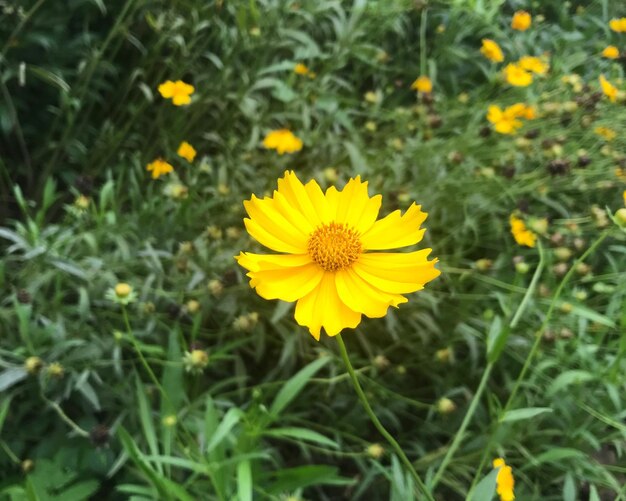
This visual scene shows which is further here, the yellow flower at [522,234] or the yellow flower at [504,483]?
the yellow flower at [522,234]

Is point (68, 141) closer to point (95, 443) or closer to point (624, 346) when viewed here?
point (95, 443)

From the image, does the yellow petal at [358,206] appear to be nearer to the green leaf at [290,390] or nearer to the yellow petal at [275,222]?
the yellow petal at [275,222]

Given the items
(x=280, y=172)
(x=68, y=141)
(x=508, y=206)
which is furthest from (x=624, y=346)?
(x=68, y=141)

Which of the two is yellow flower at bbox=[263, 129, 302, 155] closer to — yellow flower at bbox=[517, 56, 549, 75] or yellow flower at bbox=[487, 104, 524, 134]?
yellow flower at bbox=[487, 104, 524, 134]

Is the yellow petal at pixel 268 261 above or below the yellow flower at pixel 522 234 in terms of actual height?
below

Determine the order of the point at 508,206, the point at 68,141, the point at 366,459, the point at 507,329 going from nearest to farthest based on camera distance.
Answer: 1. the point at 507,329
2. the point at 366,459
3. the point at 508,206
4. the point at 68,141

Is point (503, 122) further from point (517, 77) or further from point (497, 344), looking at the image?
point (497, 344)

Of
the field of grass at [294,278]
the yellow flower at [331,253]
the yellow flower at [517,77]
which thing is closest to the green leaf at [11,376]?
the field of grass at [294,278]
